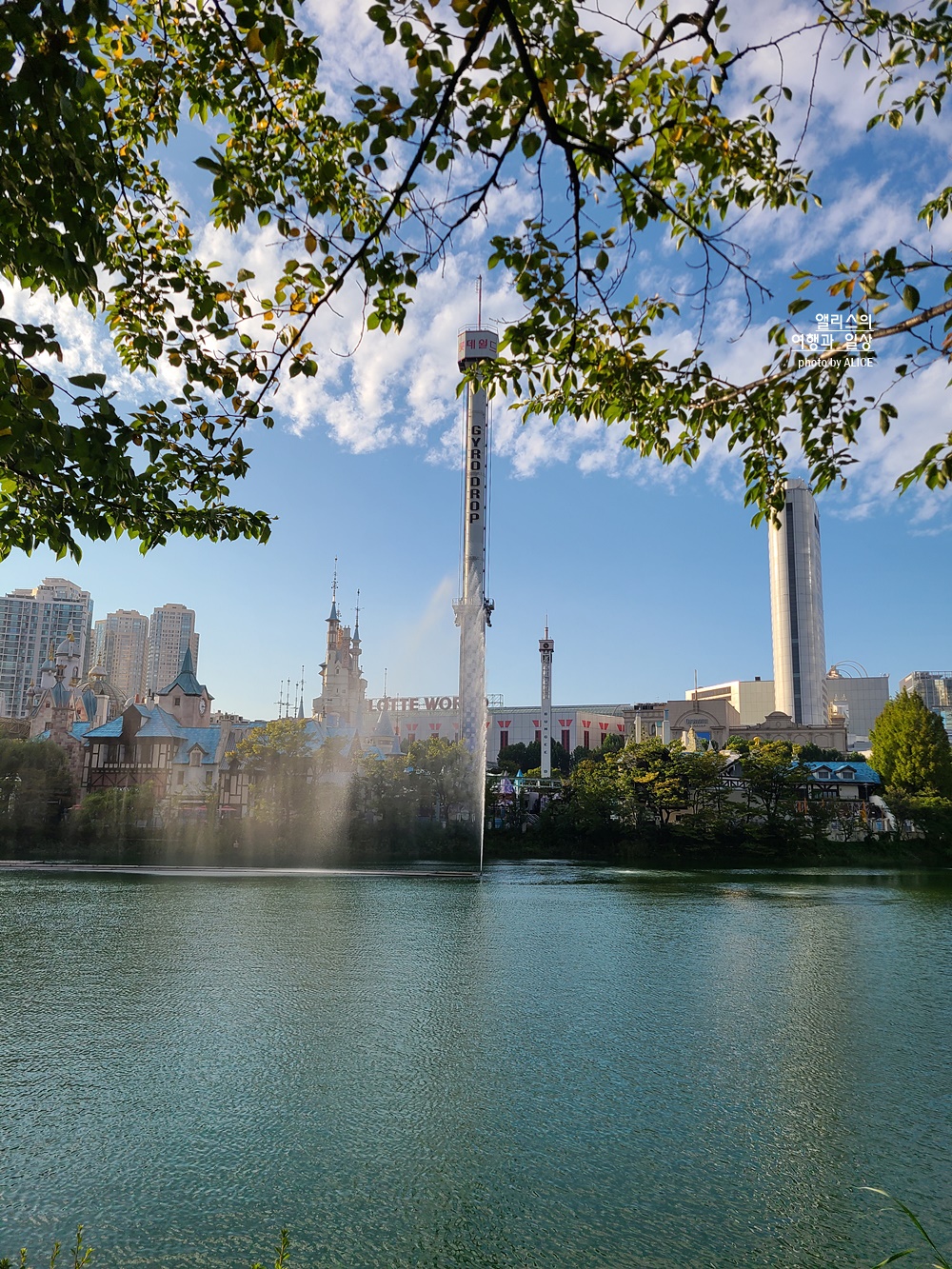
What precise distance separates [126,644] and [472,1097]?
487 feet

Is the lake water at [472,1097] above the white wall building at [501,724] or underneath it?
underneath

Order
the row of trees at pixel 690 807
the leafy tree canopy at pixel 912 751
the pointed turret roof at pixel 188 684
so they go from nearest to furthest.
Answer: the row of trees at pixel 690 807 < the leafy tree canopy at pixel 912 751 < the pointed turret roof at pixel 188 684

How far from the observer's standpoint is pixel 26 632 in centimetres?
12138

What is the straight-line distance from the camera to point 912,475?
4.55 m

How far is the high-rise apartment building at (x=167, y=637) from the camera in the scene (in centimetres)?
14850

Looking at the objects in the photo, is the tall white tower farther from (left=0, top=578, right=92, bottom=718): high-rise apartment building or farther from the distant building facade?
(left=0, top=578, right=92, bottom=718): high-rise apartment building

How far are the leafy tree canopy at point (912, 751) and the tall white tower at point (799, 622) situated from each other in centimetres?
5828

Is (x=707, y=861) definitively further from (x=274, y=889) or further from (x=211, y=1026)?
(x=211, y=1026)

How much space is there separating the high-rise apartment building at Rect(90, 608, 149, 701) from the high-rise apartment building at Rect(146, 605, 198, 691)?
6.30ft

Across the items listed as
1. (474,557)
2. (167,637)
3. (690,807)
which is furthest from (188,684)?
(167,637)

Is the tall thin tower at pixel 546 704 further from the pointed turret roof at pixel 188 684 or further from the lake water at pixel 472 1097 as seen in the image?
the lake water at pixel 472 1097

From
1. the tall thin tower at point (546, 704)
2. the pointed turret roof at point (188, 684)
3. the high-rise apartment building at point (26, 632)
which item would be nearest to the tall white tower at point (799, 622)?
the tall thin tower at point (546, 704)

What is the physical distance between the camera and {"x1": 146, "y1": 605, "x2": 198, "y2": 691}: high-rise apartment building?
148 metres

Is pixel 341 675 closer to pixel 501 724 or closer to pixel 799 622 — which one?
pixel 501 724
